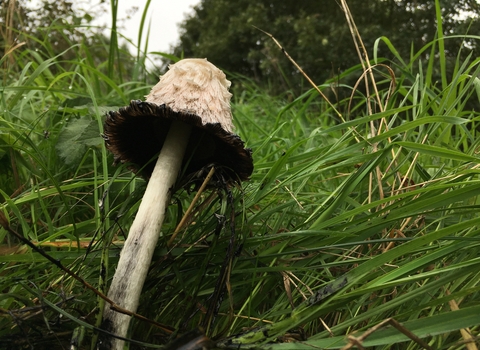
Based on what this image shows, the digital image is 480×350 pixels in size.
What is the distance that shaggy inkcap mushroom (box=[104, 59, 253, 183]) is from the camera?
1.18 m

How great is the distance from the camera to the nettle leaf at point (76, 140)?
1765 millimetres

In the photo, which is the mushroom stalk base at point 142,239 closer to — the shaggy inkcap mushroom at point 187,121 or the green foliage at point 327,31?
the shaggy inkcap mushroom at point 187,121

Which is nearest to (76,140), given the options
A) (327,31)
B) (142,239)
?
(142,239)

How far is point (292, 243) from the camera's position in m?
1.43

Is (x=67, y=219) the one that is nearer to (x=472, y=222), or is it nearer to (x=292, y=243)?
(x=292, y=243)

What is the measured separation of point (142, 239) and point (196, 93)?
1.58 ft

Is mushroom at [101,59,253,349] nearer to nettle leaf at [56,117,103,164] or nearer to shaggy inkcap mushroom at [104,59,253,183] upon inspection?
shaggy inkcap mushroom at [104,59,253,183]

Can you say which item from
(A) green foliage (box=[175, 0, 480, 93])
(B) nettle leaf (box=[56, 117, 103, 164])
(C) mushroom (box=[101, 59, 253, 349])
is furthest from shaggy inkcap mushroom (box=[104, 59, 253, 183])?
(A) green foliage (box=[175, 0, 480, 93])

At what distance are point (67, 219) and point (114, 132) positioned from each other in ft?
2.14

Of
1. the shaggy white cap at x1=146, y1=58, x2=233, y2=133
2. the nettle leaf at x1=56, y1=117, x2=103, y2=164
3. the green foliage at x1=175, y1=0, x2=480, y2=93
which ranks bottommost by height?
the nettle leaf at x1=56, y1=117, x2=103, y2=164

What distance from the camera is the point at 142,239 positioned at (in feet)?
3.92

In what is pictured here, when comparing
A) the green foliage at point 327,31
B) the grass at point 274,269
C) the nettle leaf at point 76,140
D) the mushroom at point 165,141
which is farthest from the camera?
the green foliage at point 327,31

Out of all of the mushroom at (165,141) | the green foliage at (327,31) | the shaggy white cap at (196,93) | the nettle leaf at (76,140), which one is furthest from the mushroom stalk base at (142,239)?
the green foliage at (327,31)

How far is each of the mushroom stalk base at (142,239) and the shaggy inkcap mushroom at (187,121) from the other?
0.06 m
